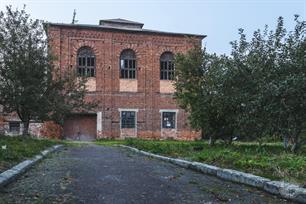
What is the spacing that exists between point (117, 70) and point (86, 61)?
291 cm

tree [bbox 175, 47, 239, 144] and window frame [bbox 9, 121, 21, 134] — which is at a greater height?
tree [bbox 175, 47, 239, 144]

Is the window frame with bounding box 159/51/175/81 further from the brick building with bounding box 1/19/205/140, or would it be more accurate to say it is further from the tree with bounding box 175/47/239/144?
the tree with bounding box 175/47/239/144

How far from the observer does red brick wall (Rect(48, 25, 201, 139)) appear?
4050 centimetres

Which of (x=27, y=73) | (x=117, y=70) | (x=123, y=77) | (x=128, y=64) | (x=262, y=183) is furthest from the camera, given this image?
(x=128, y=64)

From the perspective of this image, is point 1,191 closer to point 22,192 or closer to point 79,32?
point 22,192

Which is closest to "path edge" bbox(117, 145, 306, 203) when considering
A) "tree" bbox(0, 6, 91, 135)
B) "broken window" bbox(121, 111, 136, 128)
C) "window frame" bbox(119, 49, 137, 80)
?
"tree" bbox(0, 6, 91, 135)

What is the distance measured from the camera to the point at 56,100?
24922 millimetres

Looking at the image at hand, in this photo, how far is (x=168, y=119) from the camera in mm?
42312

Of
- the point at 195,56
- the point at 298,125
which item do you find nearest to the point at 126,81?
the point at 195,56

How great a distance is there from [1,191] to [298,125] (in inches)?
448

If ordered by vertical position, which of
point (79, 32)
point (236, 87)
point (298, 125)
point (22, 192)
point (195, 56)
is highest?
point (79, 32)

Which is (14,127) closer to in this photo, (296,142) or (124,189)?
(296,142)

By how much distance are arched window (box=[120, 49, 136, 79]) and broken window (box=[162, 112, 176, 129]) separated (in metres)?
4.61

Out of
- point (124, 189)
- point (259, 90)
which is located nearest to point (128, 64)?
point (259, 90)
